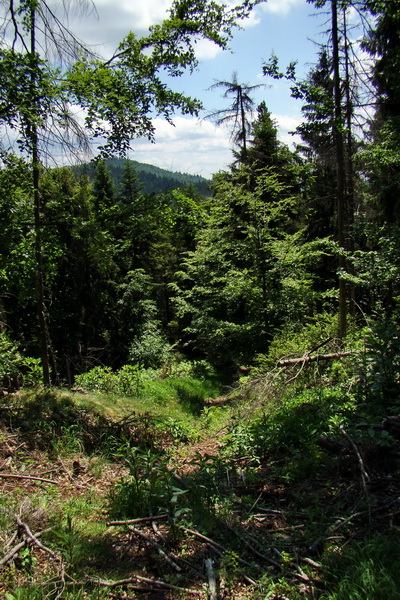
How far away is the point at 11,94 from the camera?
418 centimetres

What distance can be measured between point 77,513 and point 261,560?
171 centimetres

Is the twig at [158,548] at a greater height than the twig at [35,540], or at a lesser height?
lesser

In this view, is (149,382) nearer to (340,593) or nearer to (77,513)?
(77,513)

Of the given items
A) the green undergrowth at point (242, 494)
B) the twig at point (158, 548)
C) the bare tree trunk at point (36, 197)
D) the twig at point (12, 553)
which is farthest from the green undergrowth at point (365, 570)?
the bare tree trunk at point (36, 197)

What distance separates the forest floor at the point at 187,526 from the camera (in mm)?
2336

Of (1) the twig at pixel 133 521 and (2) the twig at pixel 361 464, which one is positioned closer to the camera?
(1) the twig at pixel 133 521

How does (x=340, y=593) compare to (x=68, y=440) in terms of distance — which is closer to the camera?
(x=340, y=593)

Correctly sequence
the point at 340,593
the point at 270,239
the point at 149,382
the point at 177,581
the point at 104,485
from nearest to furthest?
1. the point at 340,593
2. the point at 177,581
3. the point at 104,485
4. the point at 149,382
5. the point at 270,239

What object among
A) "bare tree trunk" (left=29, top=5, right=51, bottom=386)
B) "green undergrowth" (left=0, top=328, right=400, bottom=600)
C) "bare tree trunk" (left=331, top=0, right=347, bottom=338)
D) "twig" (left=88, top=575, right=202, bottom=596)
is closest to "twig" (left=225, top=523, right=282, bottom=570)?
"green undergrowth" (left=0, top=328, right=400, bottom=600)

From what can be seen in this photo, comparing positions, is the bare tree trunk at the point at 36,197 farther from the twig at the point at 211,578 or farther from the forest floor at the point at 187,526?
the twig at the point at 211,578

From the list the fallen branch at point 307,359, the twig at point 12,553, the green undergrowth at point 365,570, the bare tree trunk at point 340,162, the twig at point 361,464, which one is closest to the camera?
the green undergrowth at point 365,570

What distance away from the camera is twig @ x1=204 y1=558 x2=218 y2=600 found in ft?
7.38

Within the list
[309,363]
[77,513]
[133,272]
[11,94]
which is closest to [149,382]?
[309,363]

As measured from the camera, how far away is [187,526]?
2895mm
